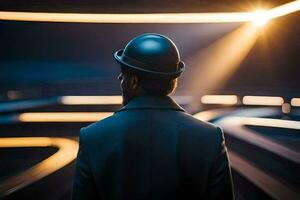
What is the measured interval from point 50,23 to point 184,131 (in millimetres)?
10312

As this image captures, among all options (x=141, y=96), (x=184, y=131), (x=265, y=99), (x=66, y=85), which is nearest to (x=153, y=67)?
(x=141, y=96)

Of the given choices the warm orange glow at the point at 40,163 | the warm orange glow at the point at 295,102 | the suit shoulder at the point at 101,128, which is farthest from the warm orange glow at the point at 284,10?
the suit shoulder at the point at 101,128

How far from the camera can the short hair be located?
41.1 inches

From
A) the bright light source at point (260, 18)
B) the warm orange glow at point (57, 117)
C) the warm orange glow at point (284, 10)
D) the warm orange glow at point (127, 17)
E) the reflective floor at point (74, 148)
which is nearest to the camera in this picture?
the reflective floor at point (74, 148)

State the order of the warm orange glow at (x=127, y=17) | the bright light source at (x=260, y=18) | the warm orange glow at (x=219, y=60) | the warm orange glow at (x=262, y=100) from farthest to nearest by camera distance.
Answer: the warm orange glow at (x=219, y=60) → the warm orange glow at (x=127, y=17) → the warm orange glow at (x=262, y=100) → the bright light source at (x=260, y=18)

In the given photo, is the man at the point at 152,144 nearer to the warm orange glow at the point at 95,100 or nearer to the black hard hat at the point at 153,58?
the black hard hat at the point at 153,58

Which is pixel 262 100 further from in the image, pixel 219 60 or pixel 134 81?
pixel 134 81

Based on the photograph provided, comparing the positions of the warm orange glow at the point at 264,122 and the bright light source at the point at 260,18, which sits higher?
the bright light source at the point at 260,18

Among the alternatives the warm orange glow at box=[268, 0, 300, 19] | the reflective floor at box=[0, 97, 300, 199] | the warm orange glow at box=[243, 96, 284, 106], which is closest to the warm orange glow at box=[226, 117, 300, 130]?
the reflective floor at box=[0, 97, 300, 199]

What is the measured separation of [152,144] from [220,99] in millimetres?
8423

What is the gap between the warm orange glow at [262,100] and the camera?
8.95 metres

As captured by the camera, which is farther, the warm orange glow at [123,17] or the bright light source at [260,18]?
the warm orange glow at [123,17]

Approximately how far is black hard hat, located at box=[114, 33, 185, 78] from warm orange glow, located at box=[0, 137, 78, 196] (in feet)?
8.28

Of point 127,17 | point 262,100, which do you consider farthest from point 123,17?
point 262,100
